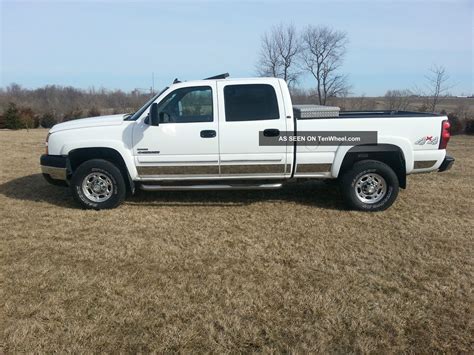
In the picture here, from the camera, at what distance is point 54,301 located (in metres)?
3.03

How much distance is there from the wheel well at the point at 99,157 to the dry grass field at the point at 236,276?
1.89ft

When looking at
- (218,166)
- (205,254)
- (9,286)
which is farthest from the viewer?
(218,166)

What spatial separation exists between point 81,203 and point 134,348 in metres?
3.33

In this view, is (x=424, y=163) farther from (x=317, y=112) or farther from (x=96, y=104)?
(x=96, y=104)

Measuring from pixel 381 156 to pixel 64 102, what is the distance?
42.3m

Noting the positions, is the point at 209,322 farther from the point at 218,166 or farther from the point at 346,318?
the point at 218,166

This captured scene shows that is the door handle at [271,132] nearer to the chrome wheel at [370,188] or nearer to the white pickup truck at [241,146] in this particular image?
the white pickup truck at [241,146]

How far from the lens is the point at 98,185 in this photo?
209 inches

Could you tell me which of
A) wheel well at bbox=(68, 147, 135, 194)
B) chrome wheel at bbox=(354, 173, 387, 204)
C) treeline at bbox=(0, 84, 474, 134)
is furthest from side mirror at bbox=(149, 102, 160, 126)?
treeline at bbox=(0, 84, 474, 134)

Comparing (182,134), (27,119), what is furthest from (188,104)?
(27,119)

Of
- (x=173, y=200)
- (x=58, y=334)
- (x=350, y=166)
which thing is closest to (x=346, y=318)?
(x=58, y=334)

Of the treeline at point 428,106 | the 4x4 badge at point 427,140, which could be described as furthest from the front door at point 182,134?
the treeline at point 428,106

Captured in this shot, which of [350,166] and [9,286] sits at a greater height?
[350,166]

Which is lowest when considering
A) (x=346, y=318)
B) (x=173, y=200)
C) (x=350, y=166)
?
(x=346, y=318)
